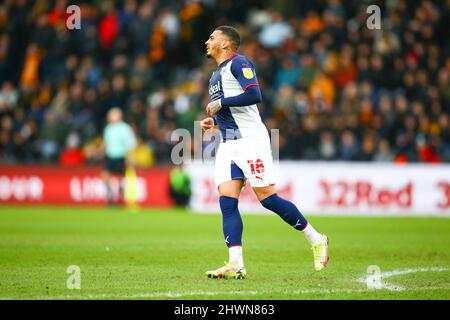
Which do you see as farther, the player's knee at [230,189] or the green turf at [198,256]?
the player's knee at [230,189]

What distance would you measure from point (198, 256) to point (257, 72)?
39.2ft

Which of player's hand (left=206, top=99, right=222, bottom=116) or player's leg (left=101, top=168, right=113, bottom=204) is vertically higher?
player's hand (left=206, top=99, right=222, bottom=116)

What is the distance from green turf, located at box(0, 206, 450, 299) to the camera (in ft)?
24.8

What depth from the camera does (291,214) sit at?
29.0ft

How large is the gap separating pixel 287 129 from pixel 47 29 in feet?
26.5

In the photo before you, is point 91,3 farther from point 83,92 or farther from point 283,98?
point 283,98

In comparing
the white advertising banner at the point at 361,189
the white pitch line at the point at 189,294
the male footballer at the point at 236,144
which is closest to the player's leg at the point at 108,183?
the white advertising banner at the point at 361,189

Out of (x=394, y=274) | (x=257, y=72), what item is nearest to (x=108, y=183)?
(x=257, y=72)

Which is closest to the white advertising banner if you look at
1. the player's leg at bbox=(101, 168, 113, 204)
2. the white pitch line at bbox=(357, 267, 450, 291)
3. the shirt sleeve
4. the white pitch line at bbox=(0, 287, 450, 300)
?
the player's leg at bbox=(101, 168, 113, 204)

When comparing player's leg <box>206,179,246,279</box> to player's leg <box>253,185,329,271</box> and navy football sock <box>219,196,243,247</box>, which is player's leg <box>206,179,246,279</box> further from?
player's leg <box>253,185,329,271</box>

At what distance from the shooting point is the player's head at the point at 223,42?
8.86m

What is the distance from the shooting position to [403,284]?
8070 mm

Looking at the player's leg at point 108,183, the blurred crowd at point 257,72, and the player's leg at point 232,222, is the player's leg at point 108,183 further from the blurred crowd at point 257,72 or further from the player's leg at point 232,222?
the player's leg at point 232,222

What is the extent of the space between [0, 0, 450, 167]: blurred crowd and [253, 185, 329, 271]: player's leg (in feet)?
37.3
